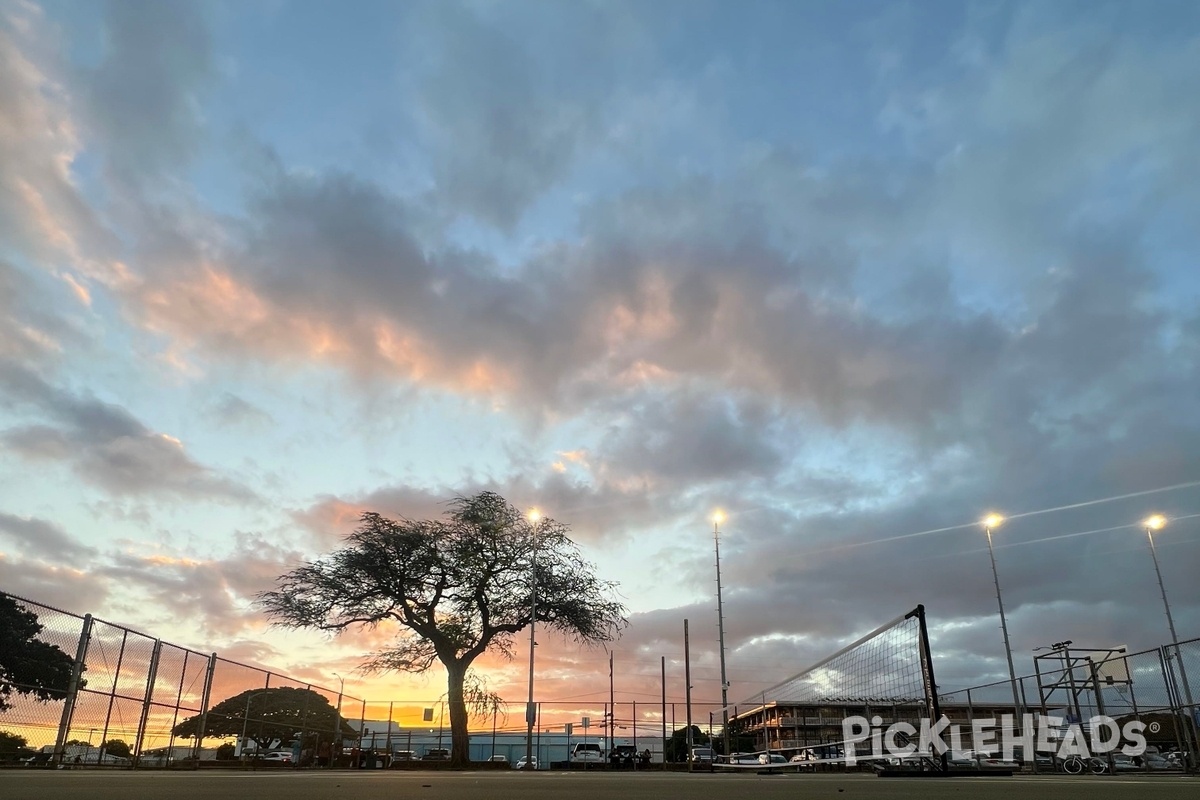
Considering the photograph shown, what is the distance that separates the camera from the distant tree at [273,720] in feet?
79.7

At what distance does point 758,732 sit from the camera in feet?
144

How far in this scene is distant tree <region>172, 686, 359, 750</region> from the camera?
79.7 ft

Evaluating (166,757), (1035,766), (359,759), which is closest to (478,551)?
(359,759)

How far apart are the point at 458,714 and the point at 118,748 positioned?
45.7 ft

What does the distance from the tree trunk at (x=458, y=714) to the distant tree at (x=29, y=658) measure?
53.6 feet

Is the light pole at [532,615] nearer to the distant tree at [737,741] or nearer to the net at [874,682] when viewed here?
the net at [874,682]

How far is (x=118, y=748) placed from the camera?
1759 centimetres

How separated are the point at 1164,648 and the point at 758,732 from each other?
104ft

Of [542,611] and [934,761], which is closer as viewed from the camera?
[934,761]

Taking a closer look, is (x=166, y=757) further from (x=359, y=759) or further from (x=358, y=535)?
(x=358, y=535)

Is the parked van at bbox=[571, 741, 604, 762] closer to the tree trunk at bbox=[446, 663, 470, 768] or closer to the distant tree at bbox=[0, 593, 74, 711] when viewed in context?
the tree trunk at bbox=[446, 663, 470, 768]

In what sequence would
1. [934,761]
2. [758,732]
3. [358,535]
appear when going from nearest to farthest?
1. [934,761]
2. [358,535]
3. [758,732]

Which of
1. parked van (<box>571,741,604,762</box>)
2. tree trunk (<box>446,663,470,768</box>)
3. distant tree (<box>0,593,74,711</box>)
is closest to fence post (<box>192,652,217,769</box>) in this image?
distant tree (<box>0,593,74,711</box>)

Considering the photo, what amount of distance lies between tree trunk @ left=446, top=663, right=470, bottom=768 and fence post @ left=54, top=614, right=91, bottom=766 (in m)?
16.3
